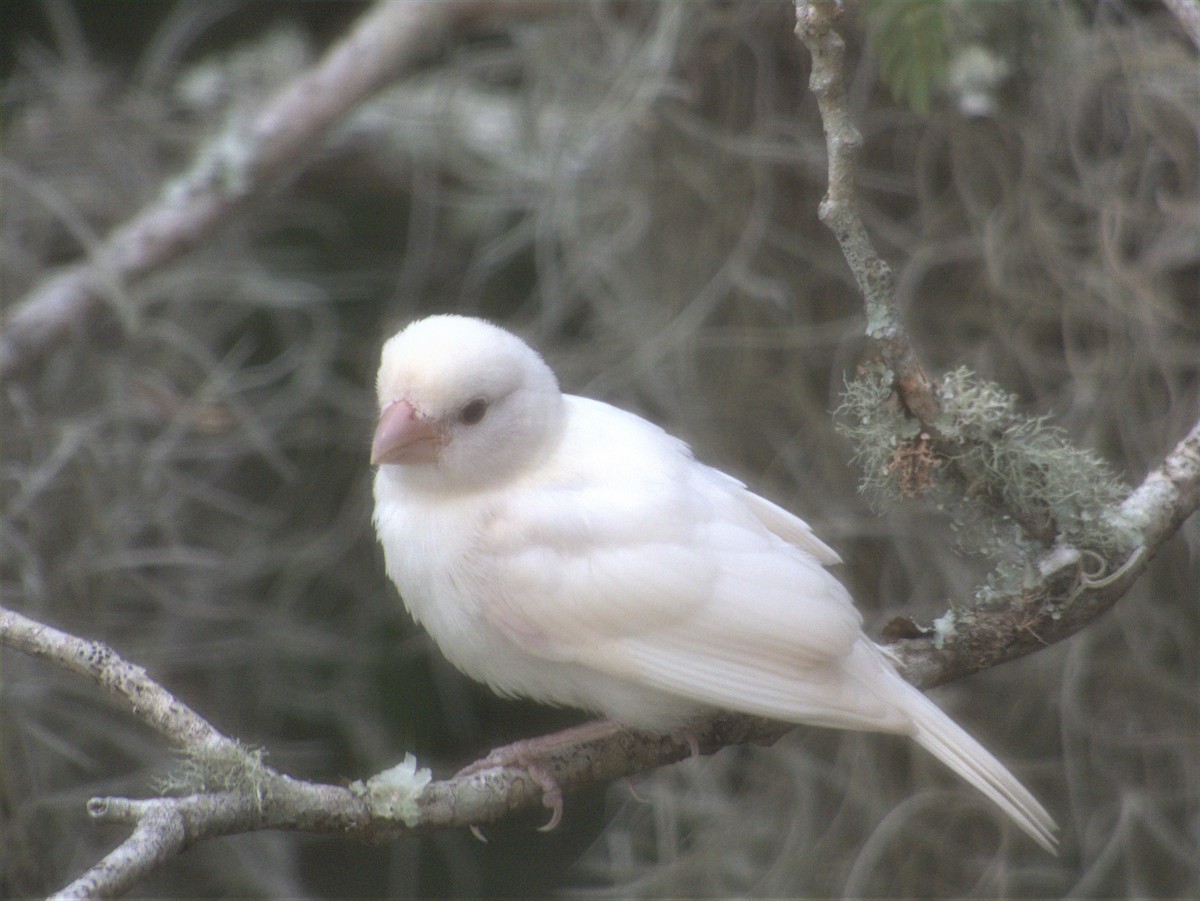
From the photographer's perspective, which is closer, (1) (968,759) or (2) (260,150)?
(1) (968,759)

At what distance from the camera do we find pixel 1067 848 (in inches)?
65.4

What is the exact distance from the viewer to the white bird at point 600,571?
3.93ft

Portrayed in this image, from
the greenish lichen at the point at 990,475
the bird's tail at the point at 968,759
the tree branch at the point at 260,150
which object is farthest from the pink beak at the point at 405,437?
the tree branch at the point at 260,150

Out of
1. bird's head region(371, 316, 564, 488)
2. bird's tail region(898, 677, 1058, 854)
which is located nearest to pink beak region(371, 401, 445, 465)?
bird's head region(371, 316, 564, 488)

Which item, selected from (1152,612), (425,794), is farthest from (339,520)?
(1152,612)

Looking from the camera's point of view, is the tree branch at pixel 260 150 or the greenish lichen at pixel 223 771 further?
the tree branch at pixel 260 150

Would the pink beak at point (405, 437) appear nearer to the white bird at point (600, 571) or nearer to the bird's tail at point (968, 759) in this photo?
the white bird at point (600, 571)

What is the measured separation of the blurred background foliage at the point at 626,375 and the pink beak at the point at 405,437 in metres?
0.60

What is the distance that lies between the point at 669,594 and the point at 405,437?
31 cm

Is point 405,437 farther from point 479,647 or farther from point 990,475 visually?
point 990,475

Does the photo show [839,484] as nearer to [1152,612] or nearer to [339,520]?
[1152,612]

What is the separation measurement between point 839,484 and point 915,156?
0.48 meters

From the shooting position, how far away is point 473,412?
1.34 metres

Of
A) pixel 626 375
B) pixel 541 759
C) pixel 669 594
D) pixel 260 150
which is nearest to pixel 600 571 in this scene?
pixel 669 594
